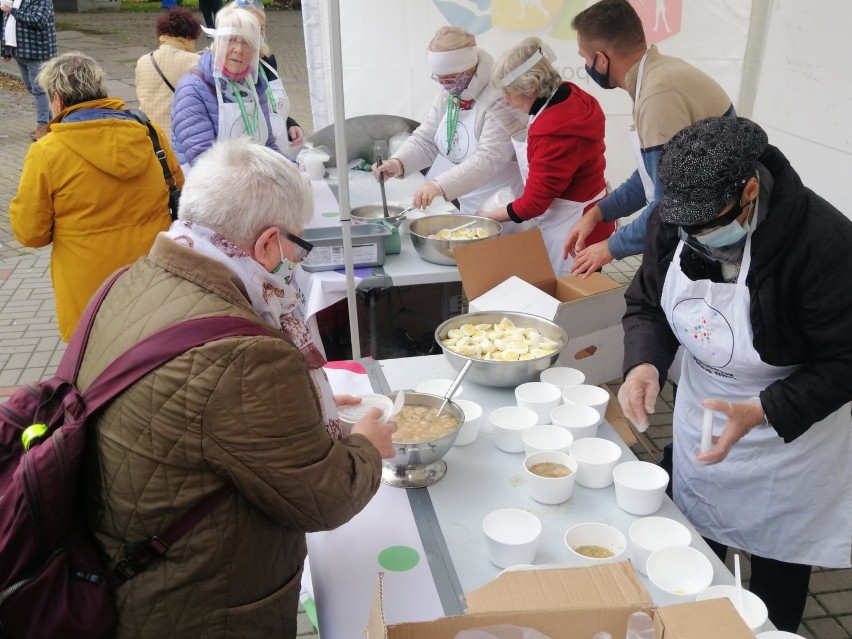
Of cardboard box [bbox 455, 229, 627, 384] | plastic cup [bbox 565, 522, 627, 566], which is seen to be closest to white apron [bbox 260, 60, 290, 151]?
cardboard box [bbox 455, 229, 627, 384]

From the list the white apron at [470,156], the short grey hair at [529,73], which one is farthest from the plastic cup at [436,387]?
the white apron at [470,156]

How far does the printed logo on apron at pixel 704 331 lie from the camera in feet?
6.56

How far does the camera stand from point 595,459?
2.06m

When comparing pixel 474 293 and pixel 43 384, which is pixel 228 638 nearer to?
pixel 43 384

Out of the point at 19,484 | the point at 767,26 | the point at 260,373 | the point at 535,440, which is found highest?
the point at 767,26

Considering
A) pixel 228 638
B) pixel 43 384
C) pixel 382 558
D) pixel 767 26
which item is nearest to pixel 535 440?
pixel 382 558

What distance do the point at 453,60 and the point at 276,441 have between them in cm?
302

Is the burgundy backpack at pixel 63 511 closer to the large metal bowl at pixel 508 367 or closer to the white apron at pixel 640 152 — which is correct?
the large metal bowl at pixel 508 367

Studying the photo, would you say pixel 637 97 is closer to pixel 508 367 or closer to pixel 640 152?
pixel 640 152

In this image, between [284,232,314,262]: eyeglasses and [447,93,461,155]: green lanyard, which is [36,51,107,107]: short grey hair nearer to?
[447,93,461,155]: green lanyard

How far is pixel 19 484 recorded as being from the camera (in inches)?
54.0

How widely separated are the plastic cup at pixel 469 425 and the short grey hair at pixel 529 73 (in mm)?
1901

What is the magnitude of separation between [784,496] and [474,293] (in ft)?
4.54

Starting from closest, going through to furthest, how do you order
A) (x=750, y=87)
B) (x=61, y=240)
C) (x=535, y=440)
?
(x=535, y=440) → (x=61, y=240) → (x=750, y=87)
